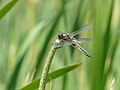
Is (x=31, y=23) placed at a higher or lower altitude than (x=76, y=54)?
higher

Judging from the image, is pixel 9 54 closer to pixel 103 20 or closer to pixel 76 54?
pixel 76 54

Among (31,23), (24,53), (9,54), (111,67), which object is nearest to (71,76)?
(111,67)

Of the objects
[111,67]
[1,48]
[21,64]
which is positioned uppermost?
[1,48]

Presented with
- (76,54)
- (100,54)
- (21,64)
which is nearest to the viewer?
(100,54)

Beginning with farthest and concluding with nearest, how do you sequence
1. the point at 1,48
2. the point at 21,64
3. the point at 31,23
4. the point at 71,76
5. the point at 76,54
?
the point at 31,23 → the point at 1,48 → the point at 76,54 → the point at 21,64 → the point at 71,76

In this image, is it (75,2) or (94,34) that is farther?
(75,2)

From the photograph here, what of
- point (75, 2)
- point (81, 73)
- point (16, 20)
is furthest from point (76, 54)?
point (16, 20)
